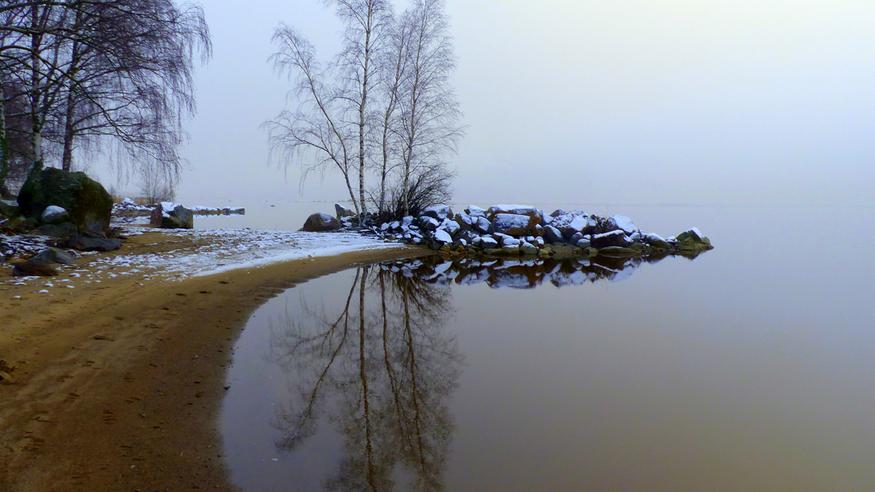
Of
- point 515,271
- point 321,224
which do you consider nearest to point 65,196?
point 321,224

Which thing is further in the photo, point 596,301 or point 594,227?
point 594,227

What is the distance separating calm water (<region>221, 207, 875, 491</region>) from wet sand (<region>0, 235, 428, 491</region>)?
1.09 feet

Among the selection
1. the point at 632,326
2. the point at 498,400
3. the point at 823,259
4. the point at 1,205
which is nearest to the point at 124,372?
the point at 498,400

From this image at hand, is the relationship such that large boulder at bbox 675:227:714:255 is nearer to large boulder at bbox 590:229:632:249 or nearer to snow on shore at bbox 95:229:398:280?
large boulder at bbox 590:229:632:249

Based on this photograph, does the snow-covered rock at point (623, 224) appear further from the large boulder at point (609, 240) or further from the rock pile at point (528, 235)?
the large boulder at point (609, 240)

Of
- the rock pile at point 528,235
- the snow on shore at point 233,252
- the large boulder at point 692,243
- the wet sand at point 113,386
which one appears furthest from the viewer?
the large boulder at point 692,243

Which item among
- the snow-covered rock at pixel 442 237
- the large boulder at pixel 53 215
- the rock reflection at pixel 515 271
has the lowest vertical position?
the rock reflection at pixel 515 271

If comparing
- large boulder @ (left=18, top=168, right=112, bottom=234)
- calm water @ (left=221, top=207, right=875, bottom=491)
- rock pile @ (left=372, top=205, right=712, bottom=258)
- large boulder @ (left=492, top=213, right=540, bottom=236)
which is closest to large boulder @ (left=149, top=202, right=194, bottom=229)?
large boulder @ (left=18, top=168, right=112, bottom=234)

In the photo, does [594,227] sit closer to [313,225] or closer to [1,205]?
[313,225]

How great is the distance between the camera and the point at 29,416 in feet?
12.7

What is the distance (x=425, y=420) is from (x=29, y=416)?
3362 millimetres

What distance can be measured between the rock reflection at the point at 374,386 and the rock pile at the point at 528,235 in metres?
11.0

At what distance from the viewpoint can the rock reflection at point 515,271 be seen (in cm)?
1409

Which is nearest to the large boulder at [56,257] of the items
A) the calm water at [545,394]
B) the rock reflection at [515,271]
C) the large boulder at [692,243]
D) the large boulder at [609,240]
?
the calm water at [545,394]
